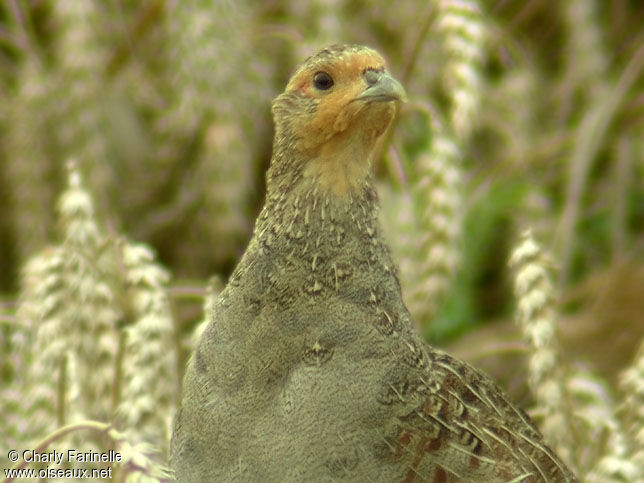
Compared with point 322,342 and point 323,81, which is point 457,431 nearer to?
point 322,342

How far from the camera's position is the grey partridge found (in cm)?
170

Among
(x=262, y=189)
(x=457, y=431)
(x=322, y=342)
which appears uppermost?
(x=262, y=189)

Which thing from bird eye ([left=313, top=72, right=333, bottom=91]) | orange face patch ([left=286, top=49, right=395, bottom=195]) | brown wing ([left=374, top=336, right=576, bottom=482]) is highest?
bird eye ([left=313, top=72, right=333, bottom=91])

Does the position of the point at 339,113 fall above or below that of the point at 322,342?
above

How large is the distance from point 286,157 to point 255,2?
8.45 ft

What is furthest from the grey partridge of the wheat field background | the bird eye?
the wheat field background

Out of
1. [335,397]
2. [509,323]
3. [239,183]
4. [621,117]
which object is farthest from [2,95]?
[335,397]

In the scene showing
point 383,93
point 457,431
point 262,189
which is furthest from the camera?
point 262,189

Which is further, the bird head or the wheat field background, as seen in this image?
the wheat field background

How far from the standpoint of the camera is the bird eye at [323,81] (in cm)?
177

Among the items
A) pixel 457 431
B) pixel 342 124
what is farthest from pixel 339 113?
pixel 457 431

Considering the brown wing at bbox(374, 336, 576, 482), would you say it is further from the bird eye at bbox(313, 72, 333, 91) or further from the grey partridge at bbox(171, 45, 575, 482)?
the bird eye at bbox(313, 72, 333, 91)

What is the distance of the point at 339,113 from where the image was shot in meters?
1.72

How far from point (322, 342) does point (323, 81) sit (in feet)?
1.37
